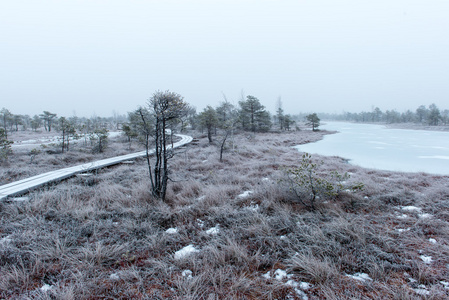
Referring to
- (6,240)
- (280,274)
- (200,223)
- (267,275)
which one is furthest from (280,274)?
(6,240)

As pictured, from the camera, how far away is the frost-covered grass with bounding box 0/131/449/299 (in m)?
2.04

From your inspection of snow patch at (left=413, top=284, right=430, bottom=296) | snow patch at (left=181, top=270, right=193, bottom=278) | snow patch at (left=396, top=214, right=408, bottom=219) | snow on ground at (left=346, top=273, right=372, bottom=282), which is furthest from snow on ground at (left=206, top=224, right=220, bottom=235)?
snow patch at (left=396, top=214, right=408, bottom=219)

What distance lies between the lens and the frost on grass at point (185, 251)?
2.61 metres

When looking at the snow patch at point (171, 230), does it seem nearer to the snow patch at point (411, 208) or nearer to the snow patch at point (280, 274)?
the snow patch at point (280, 274)

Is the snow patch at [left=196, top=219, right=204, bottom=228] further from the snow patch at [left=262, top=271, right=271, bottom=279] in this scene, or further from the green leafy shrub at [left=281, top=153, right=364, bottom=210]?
the green leafy shrub at [left=281, top=153, right=364, bottom=210]

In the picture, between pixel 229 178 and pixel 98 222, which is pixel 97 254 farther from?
pixel 229 178

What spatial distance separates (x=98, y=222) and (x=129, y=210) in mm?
581

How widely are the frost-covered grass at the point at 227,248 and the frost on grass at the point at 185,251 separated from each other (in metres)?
0.02

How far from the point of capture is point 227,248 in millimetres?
2641

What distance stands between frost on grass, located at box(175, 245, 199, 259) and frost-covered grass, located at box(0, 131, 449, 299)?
0.05 feet

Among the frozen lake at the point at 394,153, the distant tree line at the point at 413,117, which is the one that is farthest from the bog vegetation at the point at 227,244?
the distant tree line at the point at 413,117

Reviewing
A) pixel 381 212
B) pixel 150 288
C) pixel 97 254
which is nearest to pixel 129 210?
pixel 97 254

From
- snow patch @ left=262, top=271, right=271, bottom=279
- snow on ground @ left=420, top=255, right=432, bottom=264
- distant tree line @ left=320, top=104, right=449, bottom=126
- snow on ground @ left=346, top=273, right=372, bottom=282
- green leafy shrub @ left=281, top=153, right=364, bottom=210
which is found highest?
distant tree line @ left=320, top=104, right=449, bottom=126

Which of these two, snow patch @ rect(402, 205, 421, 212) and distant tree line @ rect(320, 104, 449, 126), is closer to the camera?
snow patch @ rect(402, 205, 421, 212)
